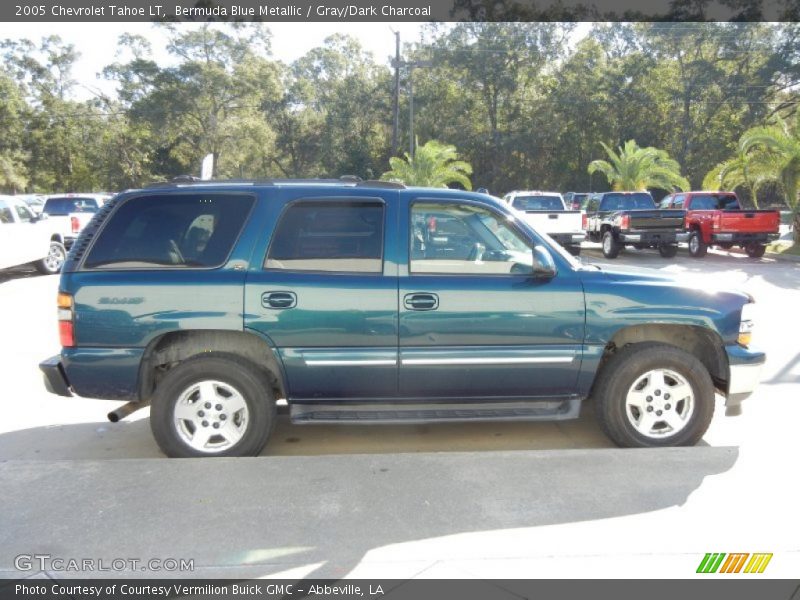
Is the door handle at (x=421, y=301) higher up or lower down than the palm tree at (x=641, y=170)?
lower down

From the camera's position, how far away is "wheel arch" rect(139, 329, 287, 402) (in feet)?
14.9

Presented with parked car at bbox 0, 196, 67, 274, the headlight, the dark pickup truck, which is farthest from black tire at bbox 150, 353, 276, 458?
the dark pickup truck

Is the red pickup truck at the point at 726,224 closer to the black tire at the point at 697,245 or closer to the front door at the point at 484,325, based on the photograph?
the black tire at the point at 697,245

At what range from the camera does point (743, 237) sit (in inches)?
715

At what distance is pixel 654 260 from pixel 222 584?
59.3 feet

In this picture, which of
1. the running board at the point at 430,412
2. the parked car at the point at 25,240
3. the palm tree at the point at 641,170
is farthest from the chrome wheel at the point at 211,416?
the palm tree at the point at 641,170

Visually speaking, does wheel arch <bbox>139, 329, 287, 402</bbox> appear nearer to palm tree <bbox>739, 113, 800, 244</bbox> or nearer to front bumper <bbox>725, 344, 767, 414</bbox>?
front bumper <bbox>725, 344, 767, 414</bbox>

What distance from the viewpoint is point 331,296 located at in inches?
175

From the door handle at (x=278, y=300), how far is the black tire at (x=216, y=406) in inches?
17.5

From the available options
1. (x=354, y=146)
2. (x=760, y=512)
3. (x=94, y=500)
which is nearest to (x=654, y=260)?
(x=760, y=512)

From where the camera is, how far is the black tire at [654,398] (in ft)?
15.0

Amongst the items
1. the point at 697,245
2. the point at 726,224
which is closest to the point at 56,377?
the point at 726,224

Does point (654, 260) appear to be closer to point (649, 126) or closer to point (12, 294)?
point (12, 294)

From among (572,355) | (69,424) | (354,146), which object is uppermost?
(354,146)
